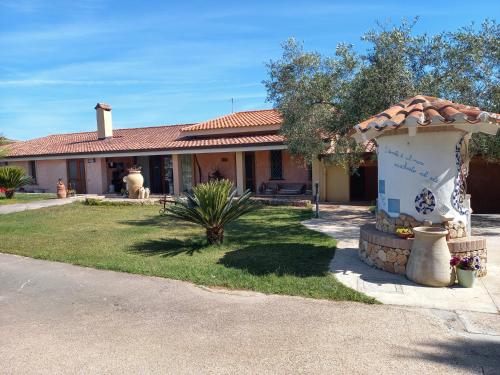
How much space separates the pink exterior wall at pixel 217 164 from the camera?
66.4 feet

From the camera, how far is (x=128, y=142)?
76.1 ft

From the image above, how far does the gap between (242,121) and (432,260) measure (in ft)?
52.5

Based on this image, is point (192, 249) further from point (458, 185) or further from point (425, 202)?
point (458, 185)

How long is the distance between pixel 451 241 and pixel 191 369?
4.53 meters

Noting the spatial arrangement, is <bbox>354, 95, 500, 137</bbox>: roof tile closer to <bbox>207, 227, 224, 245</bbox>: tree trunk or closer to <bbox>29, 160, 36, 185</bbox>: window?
<bbox>207, 227, 224, 245</bbox>: tree trunk

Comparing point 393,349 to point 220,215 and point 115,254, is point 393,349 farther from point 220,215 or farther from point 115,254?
point 115,254

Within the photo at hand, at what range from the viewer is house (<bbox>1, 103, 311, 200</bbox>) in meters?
18.8

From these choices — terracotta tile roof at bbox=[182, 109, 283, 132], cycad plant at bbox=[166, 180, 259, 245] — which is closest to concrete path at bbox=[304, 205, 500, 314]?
cycad plant at bbox=[166, 180, 259, 245]

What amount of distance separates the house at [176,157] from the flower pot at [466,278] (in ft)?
38.4

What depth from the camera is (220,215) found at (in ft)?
28.5

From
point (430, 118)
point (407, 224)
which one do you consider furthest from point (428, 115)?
point (407, 224)

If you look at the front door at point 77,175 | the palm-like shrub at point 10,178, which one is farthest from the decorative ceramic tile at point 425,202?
the front door at point 77,175

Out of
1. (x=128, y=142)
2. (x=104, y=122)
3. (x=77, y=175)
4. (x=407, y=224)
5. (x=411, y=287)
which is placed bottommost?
(x=411, y=287)

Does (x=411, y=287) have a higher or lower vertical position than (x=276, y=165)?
lower
